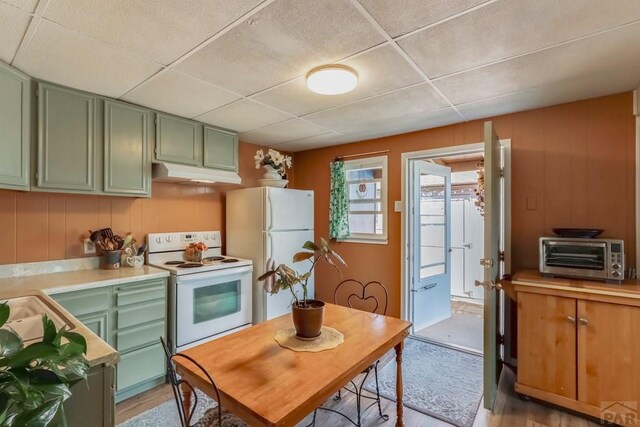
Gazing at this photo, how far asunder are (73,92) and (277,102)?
1.48 meters

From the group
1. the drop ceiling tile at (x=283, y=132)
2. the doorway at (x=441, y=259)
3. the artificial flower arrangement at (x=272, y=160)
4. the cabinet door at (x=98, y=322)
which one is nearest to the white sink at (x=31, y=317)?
the cabinet door at (x=98, y=322)

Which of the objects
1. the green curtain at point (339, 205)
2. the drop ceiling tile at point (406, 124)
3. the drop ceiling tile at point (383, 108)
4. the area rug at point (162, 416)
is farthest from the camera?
the green curtain at point (339, 205)

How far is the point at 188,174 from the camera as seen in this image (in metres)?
2.84

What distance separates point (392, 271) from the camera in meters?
3.57

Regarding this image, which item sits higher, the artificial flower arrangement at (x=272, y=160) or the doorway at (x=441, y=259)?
the artificial flower arrangement at (x=272, y=160)

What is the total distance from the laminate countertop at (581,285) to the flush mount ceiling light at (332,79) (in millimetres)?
1870

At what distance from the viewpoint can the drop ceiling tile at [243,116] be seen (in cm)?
266

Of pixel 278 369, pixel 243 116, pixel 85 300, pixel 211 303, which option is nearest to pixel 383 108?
pixel 243 116

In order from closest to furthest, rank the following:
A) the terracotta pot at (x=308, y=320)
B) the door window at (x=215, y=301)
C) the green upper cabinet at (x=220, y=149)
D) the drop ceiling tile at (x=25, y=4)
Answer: the drop ceiling tile at (x=25, y=4) < the terracotta pot at (x=308, y=320) < the door window at (x=215, y=301) < the green upper cabinet at (x=220, y=149)

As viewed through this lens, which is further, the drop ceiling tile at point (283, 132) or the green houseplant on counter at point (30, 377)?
the drop ceiling tile at point (283, 132)

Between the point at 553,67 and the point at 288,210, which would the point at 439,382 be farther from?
the point at 553,67

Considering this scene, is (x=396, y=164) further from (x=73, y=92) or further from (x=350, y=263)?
(x=73, y=92)

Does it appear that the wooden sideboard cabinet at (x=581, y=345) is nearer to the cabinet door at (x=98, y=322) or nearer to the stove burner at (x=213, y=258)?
the stove burner at (x=213, y=258)

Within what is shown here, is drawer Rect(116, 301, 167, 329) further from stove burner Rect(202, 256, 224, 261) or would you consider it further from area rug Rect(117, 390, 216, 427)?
stove burner Rect(202, 256, 224, 261)
